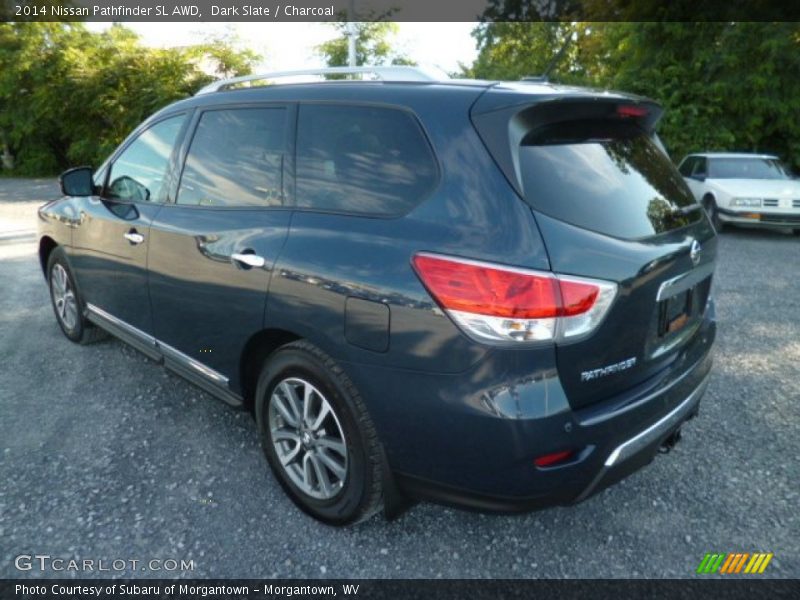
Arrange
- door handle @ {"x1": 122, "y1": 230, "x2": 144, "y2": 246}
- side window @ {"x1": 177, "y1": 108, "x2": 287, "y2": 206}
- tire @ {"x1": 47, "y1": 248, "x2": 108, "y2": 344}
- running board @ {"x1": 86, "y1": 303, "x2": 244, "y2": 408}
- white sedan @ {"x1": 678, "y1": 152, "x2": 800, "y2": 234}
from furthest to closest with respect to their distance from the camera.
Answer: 1. white sedan @ {"x1": 678, "y1": 152, "x2": 800, "y2": 234}
2. tire @ {"x1": 47, "y1": 248, "x2": 108, "y2": 344}
3. door handle @ {"x1": 122, "y1": 230, "x2": 144, "y2": 246}
4. running board @ {"x1": 86, "y1": 303, "x2": 244, "y2": 408}
5. side window @ {"x1": 177, "y1": 108, "x2": 287, "y2": 206}

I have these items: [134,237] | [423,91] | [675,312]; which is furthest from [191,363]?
[675,312]

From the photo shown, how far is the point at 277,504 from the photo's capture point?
272 centimetres

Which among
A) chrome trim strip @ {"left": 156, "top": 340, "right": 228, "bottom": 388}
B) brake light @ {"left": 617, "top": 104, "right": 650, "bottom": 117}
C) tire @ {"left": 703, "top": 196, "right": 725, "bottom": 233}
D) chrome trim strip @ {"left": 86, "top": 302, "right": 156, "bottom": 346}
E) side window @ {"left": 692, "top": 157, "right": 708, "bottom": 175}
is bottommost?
tire @ {"left": 703, "top": 196, "right": 725, "bottom": 233}

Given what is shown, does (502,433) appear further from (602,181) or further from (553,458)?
(602,181)

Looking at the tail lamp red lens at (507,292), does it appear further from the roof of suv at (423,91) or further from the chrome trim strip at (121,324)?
the chrome trim strip at (121,324)

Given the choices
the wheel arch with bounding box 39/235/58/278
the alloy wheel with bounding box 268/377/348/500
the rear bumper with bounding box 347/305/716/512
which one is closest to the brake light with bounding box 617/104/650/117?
the rear bumper with bounding box 347/305/716/512

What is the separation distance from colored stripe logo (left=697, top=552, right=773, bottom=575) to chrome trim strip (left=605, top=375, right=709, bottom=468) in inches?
22.4

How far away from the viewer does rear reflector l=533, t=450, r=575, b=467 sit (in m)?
1.96

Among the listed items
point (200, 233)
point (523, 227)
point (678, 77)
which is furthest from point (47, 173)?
point (523, 227)

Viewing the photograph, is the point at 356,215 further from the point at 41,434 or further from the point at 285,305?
the point at 41,434

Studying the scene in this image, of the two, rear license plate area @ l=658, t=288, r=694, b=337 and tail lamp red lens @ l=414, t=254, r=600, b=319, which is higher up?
tail lamp red lens @ l=414, t=254, r=600, b=319

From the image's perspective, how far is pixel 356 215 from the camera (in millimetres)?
2305

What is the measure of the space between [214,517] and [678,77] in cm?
1772

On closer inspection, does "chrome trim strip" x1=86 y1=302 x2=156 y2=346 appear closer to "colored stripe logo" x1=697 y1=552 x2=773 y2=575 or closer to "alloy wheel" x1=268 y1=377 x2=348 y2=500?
"alloy wheel" x1=268 y1=377 x2=348 y2=500
